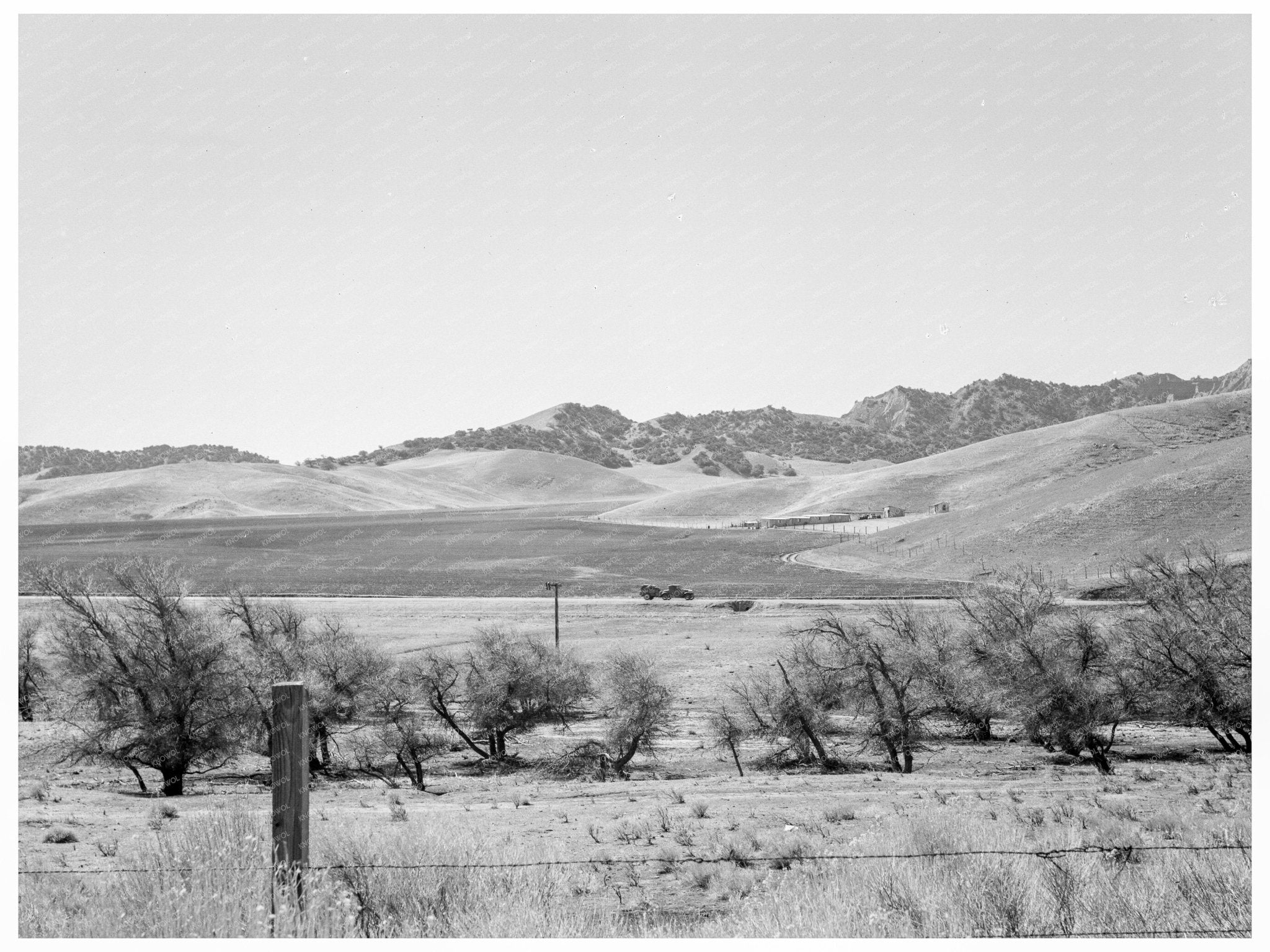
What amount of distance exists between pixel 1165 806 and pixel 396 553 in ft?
321

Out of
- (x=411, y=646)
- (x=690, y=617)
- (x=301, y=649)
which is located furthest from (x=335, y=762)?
(x=690, y=617)

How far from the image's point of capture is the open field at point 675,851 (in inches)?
251

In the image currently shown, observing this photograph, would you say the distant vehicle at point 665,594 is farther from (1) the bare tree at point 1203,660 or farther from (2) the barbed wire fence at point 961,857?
(2) the barbed wire fence at point 961,857

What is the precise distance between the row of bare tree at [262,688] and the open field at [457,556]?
22581 millimetres

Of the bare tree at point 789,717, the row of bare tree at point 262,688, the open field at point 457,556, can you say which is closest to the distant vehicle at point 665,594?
the open field at point 457,556

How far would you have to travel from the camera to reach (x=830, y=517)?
140 metres

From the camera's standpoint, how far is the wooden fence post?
18.1 feet

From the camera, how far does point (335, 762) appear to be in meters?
27.8

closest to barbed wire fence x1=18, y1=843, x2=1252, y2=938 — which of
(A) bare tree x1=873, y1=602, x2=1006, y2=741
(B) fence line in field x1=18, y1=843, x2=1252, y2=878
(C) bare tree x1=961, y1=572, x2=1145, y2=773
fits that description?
(B) fence line in field x1=18, y1=843, x2=1252, y2=878

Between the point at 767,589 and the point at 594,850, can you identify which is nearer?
the point at 594,850

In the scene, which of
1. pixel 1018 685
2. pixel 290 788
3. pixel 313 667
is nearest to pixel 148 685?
pixel 313 667

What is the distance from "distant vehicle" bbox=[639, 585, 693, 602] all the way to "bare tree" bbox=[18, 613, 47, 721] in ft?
117
